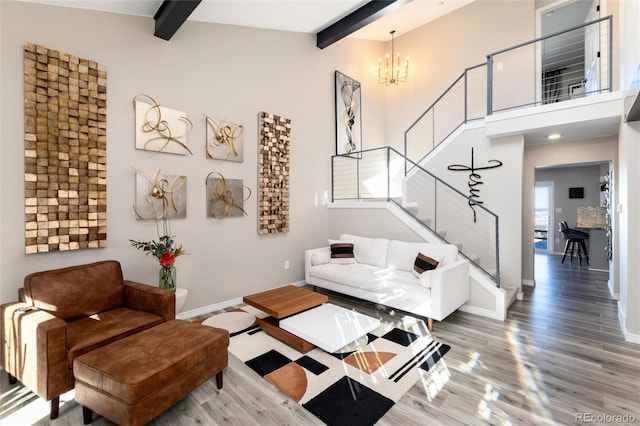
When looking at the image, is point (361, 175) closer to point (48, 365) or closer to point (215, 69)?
point (215, 69)

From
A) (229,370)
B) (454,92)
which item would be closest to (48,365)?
(229,370)

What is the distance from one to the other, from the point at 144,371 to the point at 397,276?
9.77 feet

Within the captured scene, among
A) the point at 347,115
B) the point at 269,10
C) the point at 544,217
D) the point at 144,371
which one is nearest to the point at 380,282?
the point at 144,371

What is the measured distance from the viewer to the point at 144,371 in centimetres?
174

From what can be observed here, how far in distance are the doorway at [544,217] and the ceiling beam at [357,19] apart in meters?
6.71

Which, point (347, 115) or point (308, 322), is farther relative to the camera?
point (347, 115)

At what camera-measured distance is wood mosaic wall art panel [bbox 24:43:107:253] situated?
2625mm

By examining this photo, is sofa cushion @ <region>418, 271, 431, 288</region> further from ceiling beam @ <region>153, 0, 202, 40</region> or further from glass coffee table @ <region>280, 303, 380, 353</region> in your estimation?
ceiling beam @ <region>153, 0, 202, 40</region>

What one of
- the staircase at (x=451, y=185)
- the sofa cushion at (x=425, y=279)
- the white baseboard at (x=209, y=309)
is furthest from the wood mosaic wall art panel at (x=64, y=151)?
the staircase at (x=451, y=185)

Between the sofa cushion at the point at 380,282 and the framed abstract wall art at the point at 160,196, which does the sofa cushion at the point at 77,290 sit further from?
the sofa cushion at the point at 380,282

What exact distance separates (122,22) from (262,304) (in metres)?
3.34

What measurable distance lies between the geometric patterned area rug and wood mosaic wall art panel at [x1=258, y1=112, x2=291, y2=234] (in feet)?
5.60

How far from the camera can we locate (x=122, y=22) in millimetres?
3145

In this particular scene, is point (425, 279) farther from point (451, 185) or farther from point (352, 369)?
point (451, 185)
